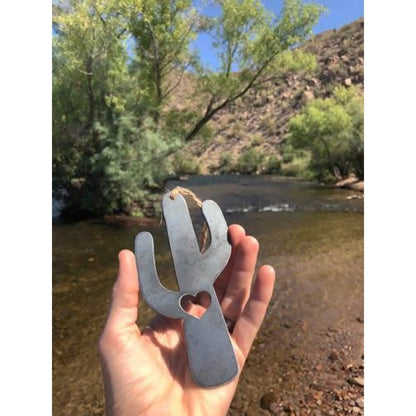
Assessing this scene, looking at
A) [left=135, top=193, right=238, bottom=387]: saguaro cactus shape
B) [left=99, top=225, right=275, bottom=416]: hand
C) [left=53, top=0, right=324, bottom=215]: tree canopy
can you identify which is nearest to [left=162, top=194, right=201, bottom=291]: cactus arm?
[left=135, top=193, right=238, bottom=387]: saguaro cactus shape

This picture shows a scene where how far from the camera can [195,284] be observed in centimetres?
109

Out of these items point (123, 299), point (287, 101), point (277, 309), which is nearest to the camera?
point (123, 299)

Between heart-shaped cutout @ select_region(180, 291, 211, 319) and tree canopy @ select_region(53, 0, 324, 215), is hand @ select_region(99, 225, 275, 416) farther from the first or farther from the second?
tree canopy @ select_region(53, 0, 324, 215)

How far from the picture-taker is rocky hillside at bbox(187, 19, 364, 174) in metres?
33.5

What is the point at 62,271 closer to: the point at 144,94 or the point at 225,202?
the point at 144,94

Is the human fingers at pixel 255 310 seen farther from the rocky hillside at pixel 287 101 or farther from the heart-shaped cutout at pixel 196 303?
the rocky hillside at pixel 287 101

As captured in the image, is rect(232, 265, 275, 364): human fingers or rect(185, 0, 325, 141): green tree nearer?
rect(232, 265, 275, 364): human fingers

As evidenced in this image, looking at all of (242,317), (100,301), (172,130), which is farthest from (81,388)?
(172,130)

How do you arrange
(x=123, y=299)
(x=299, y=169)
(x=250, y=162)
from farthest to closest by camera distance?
(x=250, y=162) < (x=299, y=169) < (x=123, y=299)

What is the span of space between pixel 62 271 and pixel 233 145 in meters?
34.0

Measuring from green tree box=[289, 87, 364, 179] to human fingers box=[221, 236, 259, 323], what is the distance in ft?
46.3

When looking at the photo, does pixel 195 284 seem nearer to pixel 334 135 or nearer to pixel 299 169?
pixel 334 135

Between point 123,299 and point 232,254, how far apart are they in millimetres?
388

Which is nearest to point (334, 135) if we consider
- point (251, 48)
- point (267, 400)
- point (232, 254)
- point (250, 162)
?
point (251, 48)
